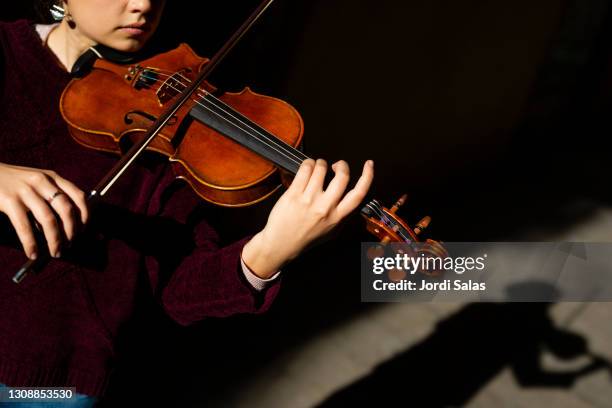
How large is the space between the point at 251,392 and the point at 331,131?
1054mm

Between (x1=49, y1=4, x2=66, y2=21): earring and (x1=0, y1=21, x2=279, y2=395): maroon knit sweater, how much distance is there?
0.09 metres

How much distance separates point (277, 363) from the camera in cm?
227

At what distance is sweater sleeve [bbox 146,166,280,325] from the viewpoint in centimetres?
103

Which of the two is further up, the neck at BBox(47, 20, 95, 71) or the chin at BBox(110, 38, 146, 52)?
the chin at BBox(110, 38, 146, 52)

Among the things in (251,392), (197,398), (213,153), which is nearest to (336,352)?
(251,392)

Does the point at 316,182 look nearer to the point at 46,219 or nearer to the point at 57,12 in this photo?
the point at 46,219

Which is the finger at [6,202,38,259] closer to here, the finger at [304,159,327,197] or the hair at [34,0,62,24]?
the finger at [304,159,327,197]

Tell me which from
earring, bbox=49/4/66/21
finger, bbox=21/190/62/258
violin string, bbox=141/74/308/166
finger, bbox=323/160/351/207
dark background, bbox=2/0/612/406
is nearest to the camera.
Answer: finger, bbox=21/190/62/258

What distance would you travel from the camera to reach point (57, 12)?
47.2 inches

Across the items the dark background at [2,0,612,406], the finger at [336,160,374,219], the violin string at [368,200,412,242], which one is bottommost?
the dark background at [2,0,612,406]

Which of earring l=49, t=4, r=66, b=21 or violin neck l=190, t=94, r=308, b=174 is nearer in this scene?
violin neck l=190, t=94, r=308, b=174

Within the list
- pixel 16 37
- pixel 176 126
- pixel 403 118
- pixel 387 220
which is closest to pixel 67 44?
pixel 16 37

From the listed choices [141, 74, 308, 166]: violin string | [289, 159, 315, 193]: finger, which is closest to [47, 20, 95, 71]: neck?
[141, 74, 308, 166]: violin string

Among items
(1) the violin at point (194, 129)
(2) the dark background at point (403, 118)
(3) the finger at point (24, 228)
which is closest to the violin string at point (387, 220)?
(1) the violin at point (194, 129)
